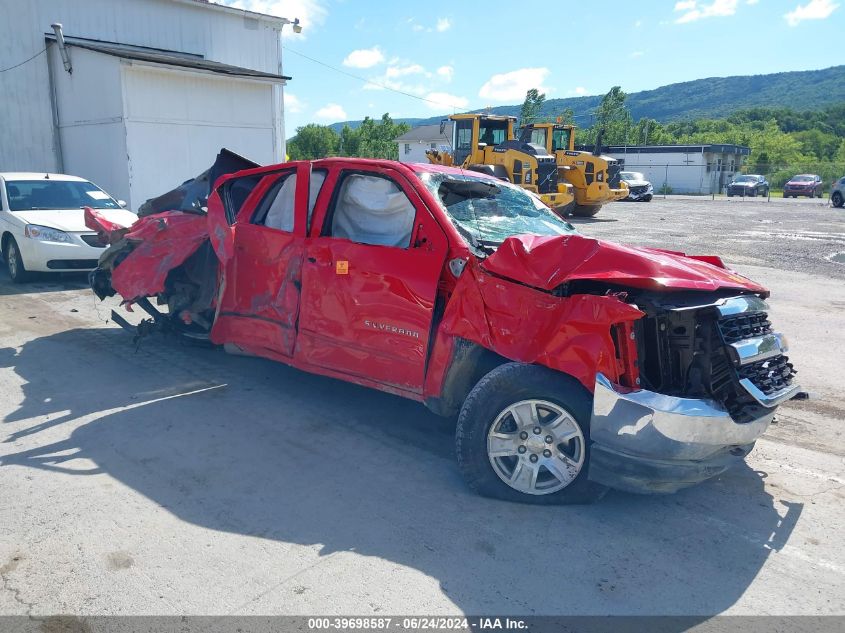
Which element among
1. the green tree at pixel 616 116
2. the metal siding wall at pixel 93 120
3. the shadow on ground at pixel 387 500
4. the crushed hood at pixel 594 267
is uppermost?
the green tree at pixel 616 116

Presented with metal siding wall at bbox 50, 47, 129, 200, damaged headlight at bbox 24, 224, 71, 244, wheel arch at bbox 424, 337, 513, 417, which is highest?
metal siding wall at bbox 50, 47, 129, 200

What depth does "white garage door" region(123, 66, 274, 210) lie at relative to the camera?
51.2ft

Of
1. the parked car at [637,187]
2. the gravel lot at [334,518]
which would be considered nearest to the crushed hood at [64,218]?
the gravel lot at [334,518]

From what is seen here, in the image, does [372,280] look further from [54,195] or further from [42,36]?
[42,36]

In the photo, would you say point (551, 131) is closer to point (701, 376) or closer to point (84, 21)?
point (84, 21)

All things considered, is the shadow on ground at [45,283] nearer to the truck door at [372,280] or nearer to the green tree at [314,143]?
the truck door at [372,280]

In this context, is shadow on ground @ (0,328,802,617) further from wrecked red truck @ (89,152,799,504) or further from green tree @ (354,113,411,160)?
green tree @ (354,113,411,160)

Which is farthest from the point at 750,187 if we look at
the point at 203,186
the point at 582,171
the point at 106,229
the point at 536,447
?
the point at 536,447

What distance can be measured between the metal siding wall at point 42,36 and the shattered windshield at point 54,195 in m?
7.24

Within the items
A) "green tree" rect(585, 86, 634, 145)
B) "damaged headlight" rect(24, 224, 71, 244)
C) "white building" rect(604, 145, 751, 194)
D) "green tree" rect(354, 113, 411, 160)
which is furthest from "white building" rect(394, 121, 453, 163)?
"damaged headlight" rect(24, 224, 71, 244)

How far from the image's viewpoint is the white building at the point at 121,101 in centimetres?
1566

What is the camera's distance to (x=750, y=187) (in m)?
47.0

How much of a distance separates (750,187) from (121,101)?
1717 inches

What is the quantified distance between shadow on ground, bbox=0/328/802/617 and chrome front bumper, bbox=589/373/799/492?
1.16 ft
